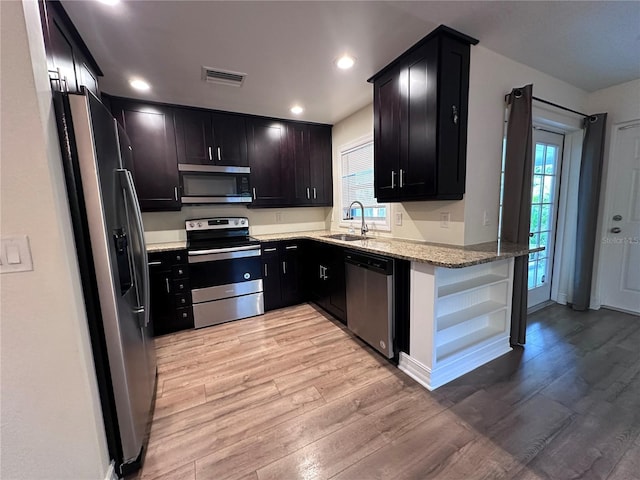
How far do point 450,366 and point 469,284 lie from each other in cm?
64

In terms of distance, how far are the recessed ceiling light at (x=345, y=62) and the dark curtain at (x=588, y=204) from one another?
2.74 m

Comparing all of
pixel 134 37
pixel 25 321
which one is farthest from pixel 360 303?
pixel 134 37

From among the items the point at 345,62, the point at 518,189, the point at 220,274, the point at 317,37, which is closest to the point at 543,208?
the point at 518,189

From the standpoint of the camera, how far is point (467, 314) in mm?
2055

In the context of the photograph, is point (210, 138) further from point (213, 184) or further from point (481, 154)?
point (481, 154)

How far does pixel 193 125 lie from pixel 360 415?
333 centimetres

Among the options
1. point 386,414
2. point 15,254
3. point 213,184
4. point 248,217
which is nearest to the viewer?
point 15,254

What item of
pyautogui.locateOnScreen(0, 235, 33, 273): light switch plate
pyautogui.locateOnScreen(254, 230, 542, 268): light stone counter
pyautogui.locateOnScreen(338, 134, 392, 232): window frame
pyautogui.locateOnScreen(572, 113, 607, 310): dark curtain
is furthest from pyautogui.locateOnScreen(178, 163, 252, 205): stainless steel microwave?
pyautogui.locateOnScreen(572, 113, 607, 310): dark curtain

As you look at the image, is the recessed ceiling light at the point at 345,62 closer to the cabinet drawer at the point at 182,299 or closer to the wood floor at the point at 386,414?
the wood floor at the point at 386,414

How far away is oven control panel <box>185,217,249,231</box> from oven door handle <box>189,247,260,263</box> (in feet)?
1.83

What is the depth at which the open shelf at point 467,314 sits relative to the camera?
192cm

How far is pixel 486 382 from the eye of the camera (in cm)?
183

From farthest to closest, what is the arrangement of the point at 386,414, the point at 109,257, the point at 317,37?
the point at 317,37
the point at 386,414
the point at 109,257

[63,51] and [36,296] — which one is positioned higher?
[63,51]
